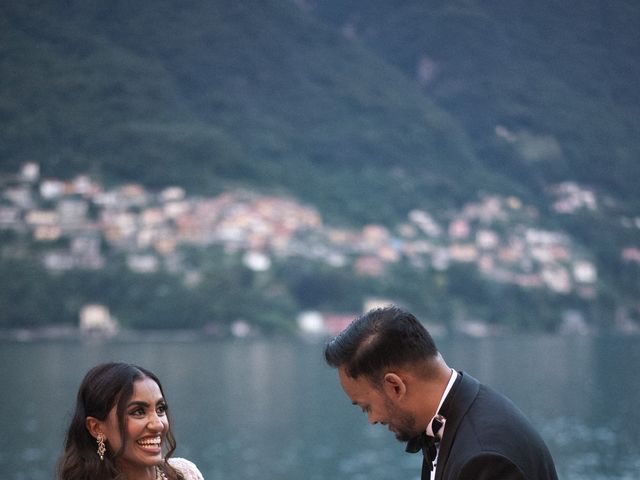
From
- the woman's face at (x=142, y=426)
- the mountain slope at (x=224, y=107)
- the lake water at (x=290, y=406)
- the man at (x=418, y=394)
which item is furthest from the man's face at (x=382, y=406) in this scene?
the mountain slope at (x=224, y=107)

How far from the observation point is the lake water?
105 ft

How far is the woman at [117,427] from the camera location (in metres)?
2.53

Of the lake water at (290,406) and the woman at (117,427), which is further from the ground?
the lake water at (290,406)

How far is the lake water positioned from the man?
26.0 meters

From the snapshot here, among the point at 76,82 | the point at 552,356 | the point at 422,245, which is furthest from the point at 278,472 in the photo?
the point at 76,82

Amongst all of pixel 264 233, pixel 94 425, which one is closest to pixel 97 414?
pixel 94 425

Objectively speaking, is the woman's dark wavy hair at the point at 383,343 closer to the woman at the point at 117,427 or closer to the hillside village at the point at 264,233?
the woman at the point at 117,427

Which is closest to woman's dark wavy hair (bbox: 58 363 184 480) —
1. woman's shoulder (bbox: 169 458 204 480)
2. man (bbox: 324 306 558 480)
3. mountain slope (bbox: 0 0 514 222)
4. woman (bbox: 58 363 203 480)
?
woman (bbox: 58 363 203 480)

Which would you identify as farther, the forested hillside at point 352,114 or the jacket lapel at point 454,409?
the forested hillside at point 352,114

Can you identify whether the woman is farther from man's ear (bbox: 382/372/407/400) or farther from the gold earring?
man's ear (bbox: 382/372/407/400)

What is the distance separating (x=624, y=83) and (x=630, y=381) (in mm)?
22584

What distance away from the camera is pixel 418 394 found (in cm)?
211

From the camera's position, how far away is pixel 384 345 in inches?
82.3

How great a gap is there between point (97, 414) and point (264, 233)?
96858 mm
